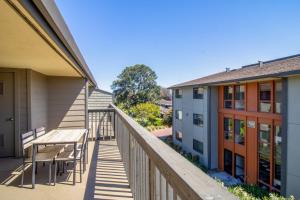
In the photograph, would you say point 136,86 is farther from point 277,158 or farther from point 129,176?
point 129,176

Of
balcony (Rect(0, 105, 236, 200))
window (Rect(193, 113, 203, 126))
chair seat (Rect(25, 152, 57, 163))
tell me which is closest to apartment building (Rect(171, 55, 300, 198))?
window (Rect(193, 113, 203, 126))

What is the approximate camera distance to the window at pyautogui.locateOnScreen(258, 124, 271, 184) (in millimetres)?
10863

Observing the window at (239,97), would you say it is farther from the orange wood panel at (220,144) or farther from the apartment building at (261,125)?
the orange wood panel at (220,144)

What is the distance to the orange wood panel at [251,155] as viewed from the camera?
1177cm

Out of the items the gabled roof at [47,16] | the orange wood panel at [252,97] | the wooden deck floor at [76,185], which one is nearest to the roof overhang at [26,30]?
the gabled roof at [47,16]

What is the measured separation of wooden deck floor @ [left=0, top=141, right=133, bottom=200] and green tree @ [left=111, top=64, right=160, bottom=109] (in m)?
37.7

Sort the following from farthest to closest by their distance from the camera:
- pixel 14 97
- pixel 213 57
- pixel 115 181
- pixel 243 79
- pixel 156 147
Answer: pixel 213 57 < pixel 243 79 < pixel 14 97 < pixel 115 181 < pixel 156 147

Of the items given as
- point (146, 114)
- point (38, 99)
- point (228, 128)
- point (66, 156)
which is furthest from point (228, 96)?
point (146, 114)

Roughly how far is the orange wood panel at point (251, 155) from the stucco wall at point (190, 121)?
3399 millimetres

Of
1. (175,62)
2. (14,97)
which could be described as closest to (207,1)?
(14,97)

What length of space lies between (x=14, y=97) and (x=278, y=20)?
1691cm

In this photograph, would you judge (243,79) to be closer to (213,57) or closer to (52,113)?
(52,113)

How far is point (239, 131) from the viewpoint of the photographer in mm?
13148

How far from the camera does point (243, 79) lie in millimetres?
11266
